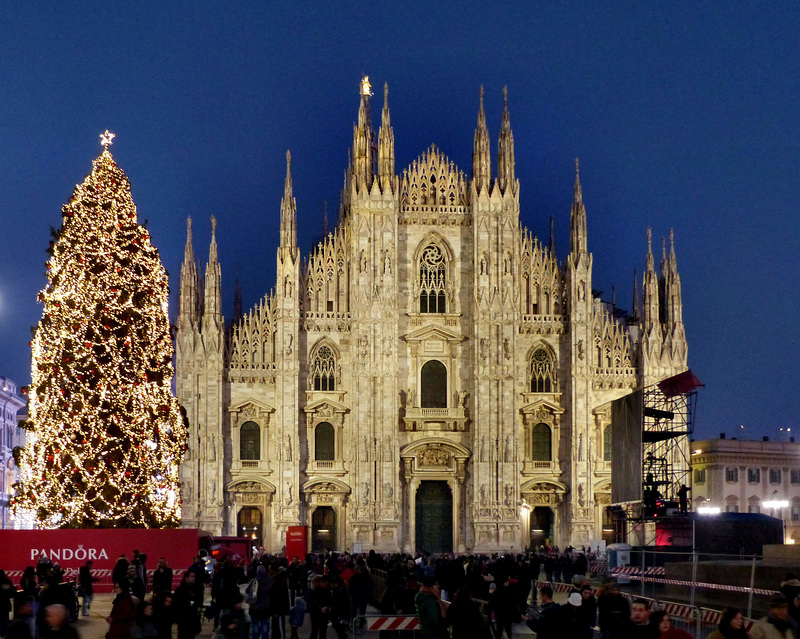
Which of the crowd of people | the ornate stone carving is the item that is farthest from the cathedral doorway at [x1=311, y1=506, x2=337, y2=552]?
the crowd of people

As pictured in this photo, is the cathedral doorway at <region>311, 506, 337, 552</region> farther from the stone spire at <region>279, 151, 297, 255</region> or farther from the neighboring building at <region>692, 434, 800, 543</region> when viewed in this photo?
the neighboring building at <region>692, 434, 800, 543</region>

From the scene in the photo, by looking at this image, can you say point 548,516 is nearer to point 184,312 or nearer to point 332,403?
point 332,403

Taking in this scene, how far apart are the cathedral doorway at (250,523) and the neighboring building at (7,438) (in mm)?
21044

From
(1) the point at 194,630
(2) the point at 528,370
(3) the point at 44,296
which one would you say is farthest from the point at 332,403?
(1) the point at 194,630

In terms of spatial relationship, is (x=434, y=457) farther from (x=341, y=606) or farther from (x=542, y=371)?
(x=341, y=606)

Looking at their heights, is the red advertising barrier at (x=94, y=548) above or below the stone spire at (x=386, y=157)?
below

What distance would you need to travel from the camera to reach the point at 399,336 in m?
56.5

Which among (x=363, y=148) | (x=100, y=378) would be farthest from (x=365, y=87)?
(x=100, y=378)

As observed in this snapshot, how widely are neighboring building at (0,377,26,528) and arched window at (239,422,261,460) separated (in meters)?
21.5

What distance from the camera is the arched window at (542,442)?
5681cm

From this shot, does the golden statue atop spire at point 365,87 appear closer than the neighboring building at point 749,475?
Yes

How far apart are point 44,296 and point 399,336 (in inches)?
981

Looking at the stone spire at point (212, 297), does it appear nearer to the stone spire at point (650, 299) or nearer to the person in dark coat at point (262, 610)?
the stone spire at point (650, 299)

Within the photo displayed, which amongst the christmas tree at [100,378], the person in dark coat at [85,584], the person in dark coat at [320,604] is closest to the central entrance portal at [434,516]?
the christmas tree at [100,378]
